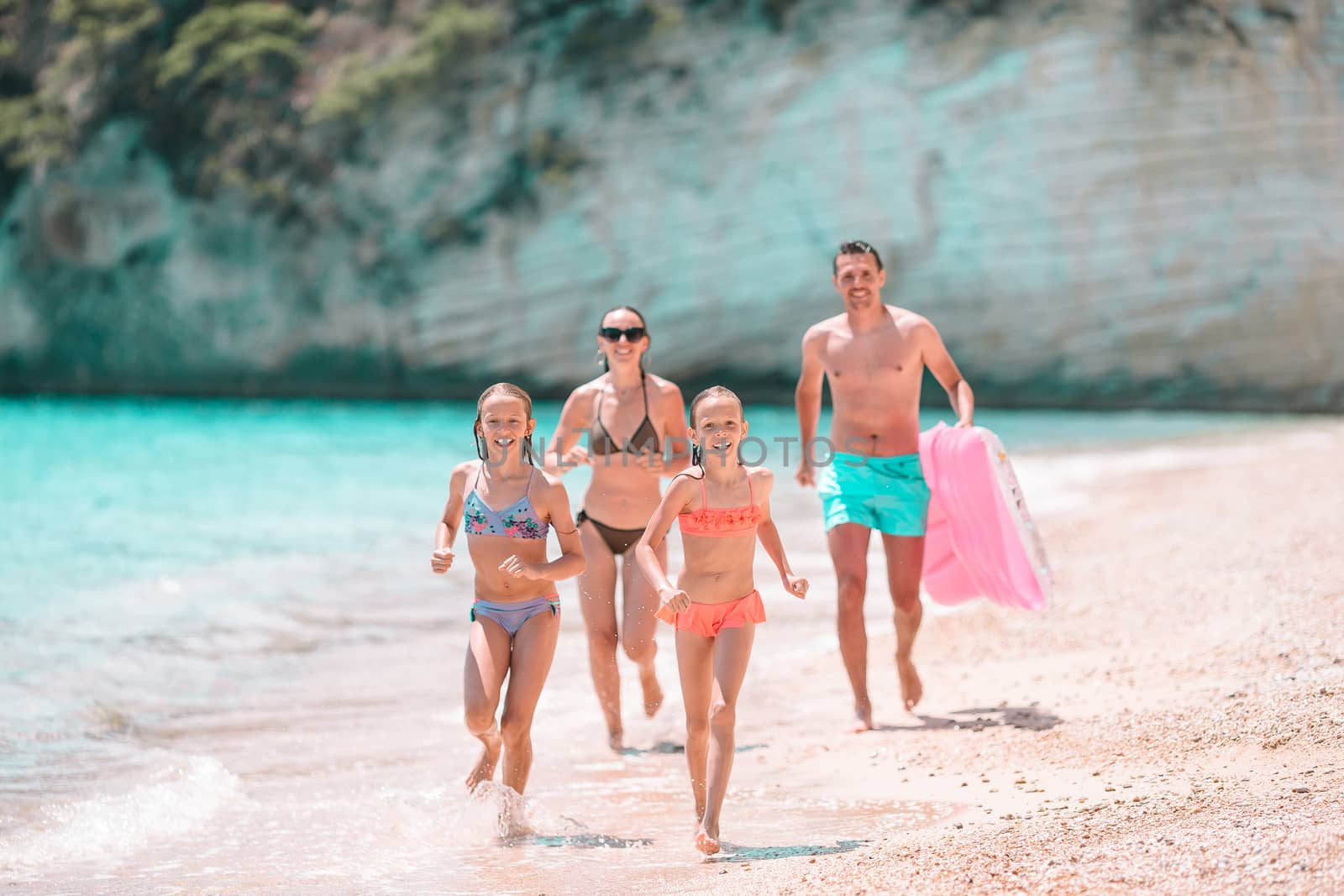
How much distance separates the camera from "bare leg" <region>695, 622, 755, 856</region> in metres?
3.74

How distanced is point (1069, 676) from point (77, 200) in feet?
79.0

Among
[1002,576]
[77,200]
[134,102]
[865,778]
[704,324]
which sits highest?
[134,102]

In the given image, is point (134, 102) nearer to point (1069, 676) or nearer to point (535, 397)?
point (535, 397)

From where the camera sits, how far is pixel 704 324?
76.4 ft

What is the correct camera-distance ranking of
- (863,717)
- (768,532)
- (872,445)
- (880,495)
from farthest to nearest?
(872,445)
(880,495)
(863,717)
(768,532)

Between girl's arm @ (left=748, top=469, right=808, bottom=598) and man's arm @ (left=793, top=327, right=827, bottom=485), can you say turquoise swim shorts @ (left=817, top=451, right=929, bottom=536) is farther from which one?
girl's arm @ (left=748, top=469, right=808, bottom=598)

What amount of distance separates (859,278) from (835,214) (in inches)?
677

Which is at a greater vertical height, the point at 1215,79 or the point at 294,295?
the point at 1215,79

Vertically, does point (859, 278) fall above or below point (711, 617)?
above

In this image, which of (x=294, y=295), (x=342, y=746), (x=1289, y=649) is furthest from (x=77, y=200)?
(x=1289, y=649)

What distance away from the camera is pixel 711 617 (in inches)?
152

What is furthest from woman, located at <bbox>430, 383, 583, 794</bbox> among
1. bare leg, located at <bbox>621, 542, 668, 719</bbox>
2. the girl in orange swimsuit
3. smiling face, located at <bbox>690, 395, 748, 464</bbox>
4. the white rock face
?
the white rock face

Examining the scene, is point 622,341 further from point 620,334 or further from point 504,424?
point 504,424

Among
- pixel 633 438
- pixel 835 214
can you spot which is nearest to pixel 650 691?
pixel 633 438
